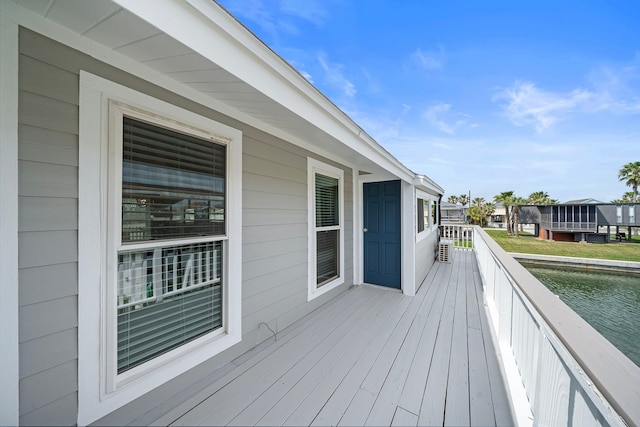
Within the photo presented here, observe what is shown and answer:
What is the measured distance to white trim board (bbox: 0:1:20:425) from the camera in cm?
105

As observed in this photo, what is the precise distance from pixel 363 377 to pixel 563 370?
140cm

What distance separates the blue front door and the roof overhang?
261 centimetres

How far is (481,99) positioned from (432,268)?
26.0 feet

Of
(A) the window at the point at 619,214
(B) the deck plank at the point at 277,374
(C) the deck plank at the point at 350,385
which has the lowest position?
(C) the deck plank at the point at 350,385

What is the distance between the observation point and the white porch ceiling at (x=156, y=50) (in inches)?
37.5

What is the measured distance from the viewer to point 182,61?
1238mm

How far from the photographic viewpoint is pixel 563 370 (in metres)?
1.01

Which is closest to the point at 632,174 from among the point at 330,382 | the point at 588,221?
the point at 588,221

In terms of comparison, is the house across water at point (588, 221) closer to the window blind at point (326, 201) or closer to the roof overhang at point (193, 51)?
the window blind at point (326, 201)

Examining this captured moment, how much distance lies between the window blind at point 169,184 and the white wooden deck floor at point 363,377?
1253mm

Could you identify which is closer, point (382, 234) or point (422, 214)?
point (382, 234)

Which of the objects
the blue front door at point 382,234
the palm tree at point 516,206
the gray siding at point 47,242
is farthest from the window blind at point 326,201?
the palm tree at point 516,206

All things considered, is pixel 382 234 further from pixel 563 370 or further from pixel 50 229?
pixel 50 229

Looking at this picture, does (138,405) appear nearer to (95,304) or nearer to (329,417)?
(95,304)
